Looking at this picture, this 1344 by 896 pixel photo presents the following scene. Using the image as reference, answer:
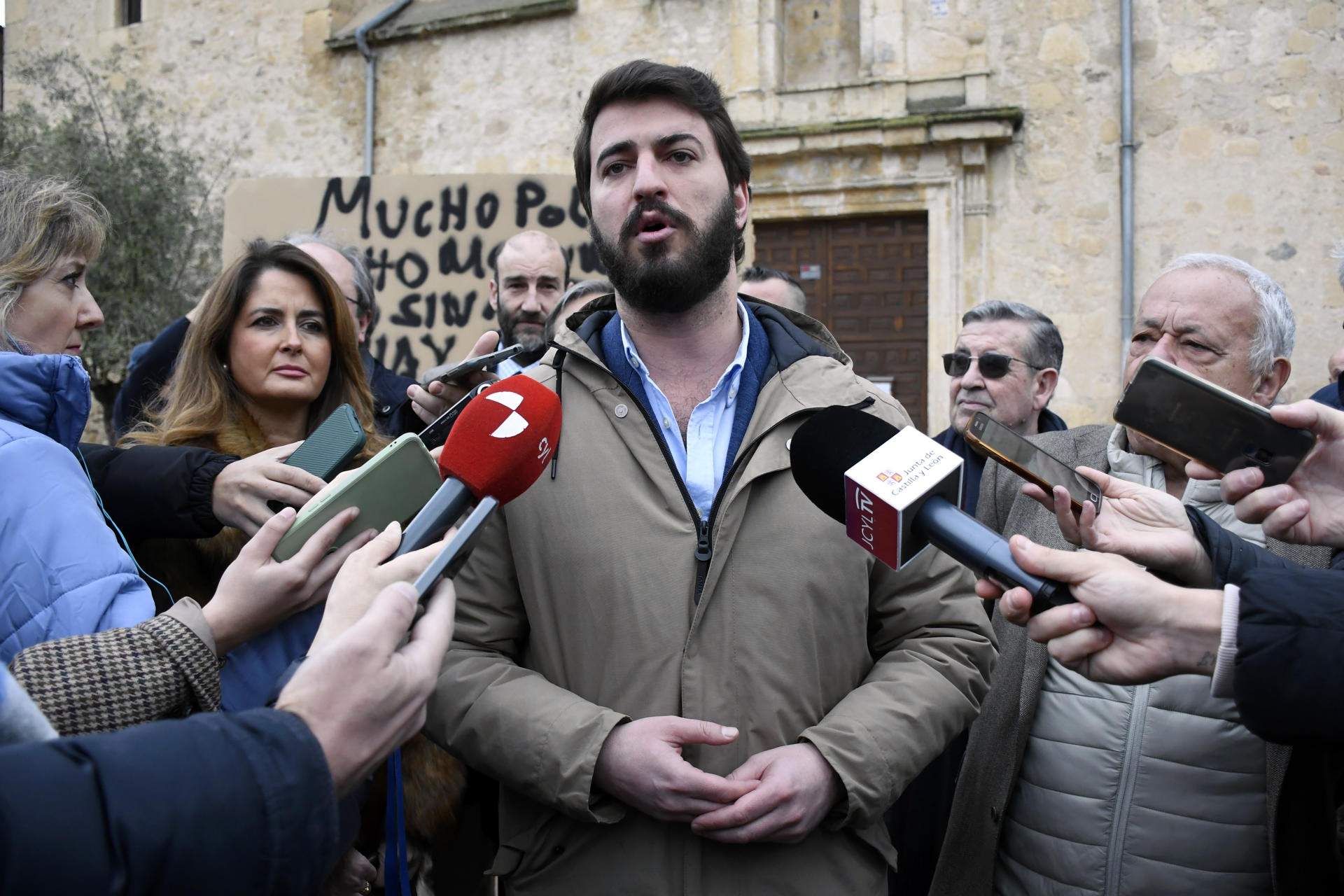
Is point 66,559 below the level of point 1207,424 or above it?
below

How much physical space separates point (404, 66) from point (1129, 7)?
8135 mm

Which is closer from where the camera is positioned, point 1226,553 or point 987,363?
point 1226,553

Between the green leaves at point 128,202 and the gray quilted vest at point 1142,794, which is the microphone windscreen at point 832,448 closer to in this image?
the gray quilted vest at point 1142,794

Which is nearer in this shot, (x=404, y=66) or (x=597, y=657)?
(x=597, y=657)

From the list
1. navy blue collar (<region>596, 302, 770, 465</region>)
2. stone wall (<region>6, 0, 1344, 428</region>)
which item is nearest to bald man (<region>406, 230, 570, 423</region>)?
navy blue collar (<region>596, 302, 770, 465</region>)

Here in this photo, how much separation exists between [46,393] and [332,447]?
47 centimetres

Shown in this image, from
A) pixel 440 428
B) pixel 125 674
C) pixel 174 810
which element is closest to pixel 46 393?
pixel 125 674

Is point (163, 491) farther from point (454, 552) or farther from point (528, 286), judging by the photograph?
point (528, 286)

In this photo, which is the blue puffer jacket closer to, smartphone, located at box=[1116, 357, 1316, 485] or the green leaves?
smartphone, located at box=[1116, 357, 1316, 485]

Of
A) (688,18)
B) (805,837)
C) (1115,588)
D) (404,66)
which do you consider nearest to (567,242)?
(805,837)

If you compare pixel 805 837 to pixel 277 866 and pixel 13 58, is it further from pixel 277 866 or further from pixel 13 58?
pixel 13 58

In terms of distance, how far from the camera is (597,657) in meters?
2.06

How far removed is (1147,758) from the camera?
7.48 ft

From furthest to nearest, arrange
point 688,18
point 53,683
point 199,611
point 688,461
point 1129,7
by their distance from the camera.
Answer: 1. point 688,18
2. point 1129,7
3. point 688,461
4. point 199,611
5. point 53,683
